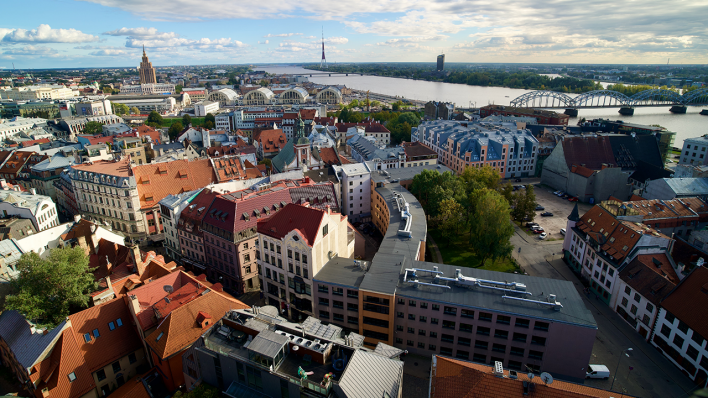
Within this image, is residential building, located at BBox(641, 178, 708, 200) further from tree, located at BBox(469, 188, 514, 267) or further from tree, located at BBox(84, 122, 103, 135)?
tree, located at BBox(84, 122, 103, 135)

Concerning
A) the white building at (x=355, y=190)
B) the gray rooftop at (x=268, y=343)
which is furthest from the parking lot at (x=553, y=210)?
the gray rooftop at (x=268, y=343)

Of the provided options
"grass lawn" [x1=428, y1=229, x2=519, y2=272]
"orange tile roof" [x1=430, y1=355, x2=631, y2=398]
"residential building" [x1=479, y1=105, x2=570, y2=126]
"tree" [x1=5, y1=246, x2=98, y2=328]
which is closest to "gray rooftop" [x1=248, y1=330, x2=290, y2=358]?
"orange tile roof" [x1=430, y1=355, x2=631, y2=398]

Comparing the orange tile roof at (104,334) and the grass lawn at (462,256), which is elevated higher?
the orange tile roof at (104,334)

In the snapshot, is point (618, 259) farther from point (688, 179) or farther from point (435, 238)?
point (688, 179)

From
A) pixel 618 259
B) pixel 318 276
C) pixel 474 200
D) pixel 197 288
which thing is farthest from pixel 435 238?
pixel 197 288

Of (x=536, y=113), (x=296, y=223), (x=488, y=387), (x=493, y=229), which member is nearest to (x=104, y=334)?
(x=296, y=223)

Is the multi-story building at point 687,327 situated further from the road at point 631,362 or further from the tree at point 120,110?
the tree at point 120,110

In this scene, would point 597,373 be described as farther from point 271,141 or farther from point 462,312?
point 271,141
